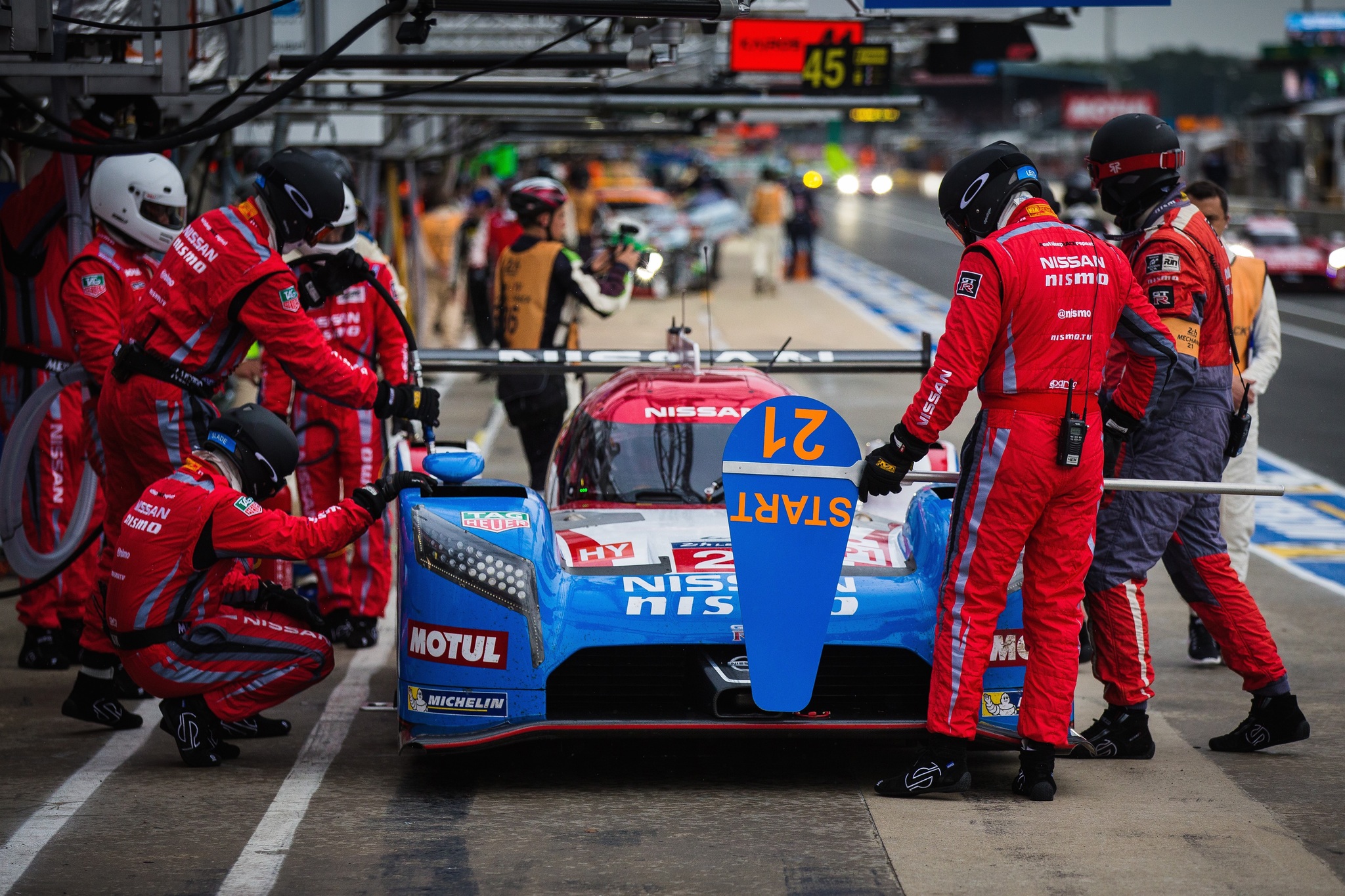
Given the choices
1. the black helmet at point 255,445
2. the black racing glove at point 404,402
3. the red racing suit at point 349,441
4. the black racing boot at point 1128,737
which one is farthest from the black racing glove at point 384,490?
the black racing boot at point 1128,737

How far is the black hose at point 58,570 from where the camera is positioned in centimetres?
661

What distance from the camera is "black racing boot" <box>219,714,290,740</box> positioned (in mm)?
5785

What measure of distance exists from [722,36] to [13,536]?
1208 centimetres

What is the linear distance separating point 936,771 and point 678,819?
805 mm

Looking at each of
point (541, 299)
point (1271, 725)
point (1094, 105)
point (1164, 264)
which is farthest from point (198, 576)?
point (1094, 105)

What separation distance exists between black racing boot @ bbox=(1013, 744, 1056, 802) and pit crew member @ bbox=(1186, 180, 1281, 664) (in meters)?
2.28

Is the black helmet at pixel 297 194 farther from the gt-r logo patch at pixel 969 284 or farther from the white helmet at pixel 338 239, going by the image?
the gt-r logo patch at pixel 969 284

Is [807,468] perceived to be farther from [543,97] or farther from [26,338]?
[543,97]

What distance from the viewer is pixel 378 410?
593 centimetres

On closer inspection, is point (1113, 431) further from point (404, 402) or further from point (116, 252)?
point (116, 252)

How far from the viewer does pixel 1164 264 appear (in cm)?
552

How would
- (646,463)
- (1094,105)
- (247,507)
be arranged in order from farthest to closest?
(1094,105) < (646,463) < (247,507)

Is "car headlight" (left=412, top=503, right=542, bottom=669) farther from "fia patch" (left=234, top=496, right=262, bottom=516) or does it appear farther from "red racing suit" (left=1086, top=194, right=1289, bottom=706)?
"red racing suit" (left=1086, top=194, right=1289, bottom=706)

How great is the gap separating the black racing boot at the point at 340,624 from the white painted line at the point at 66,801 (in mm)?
1164
